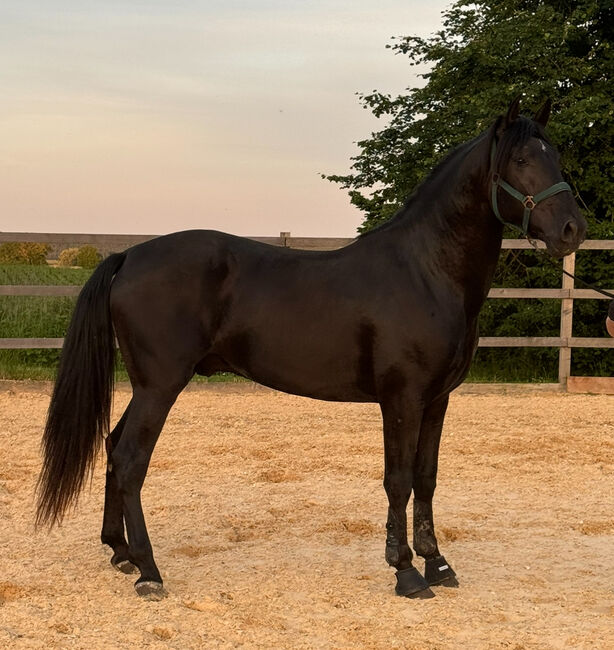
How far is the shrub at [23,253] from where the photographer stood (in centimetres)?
1730

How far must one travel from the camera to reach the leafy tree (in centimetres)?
1197

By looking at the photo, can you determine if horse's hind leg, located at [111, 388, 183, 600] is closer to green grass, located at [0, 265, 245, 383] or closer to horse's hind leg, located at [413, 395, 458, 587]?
horse's hind leg, located at [413, 395, 458, 587]

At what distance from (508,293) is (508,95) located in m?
3.94

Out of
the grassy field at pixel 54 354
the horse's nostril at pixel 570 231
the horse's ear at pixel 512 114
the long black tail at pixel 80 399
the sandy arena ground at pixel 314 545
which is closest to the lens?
the sandy arena ground at pixel 314 545


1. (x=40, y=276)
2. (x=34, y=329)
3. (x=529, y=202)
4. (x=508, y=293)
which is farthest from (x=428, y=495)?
(x=40, y=276)

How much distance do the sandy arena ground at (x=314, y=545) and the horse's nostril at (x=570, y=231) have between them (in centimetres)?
159

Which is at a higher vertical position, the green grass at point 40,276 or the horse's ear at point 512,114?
the horse's ear at point 512,114

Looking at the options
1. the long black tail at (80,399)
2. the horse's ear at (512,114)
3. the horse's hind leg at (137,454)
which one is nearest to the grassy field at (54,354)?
the long black tail at (80,399)

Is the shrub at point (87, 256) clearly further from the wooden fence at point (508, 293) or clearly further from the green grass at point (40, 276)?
the wooden fence at point (508, 293)

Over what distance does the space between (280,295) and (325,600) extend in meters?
1.37

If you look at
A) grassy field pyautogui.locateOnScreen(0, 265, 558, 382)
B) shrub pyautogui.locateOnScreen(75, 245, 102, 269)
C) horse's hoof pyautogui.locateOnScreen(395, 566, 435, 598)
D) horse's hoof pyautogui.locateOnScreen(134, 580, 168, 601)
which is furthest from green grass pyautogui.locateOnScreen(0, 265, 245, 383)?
horse's hoof pyautogui.locateOnScreen(395, 566, 435, 598)

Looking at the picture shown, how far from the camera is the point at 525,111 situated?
41.2 feet

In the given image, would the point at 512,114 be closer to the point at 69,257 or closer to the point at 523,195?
the point at 523,195

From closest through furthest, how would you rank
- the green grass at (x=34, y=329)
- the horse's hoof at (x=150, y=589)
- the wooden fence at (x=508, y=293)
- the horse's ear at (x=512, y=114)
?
the horse's ear at (x=512, y=114)
the horse's hoof at (x=150, y=589)
the wooden fence at (x=508, y=293)
the green grass at (x=34, y=329)
